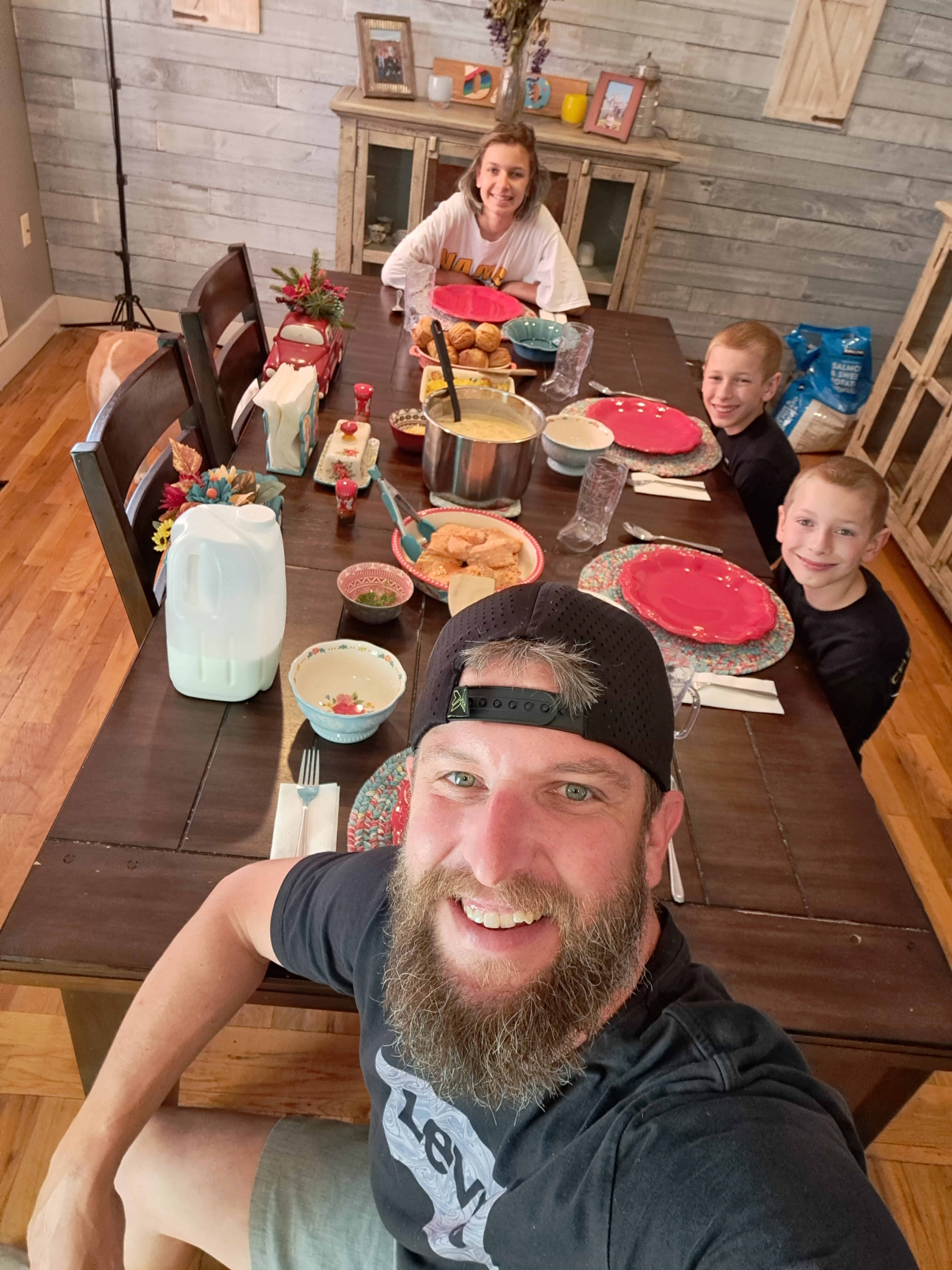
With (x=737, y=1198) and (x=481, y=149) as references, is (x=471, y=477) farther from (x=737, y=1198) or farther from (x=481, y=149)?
(x=481, y=149)

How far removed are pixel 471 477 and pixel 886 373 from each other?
2736mm

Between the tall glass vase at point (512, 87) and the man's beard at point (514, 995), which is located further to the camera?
the tall glass vase at point (512, 87)

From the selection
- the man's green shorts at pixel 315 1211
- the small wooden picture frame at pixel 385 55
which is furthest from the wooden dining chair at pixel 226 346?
the small wooden picture frame at pixel 385 55

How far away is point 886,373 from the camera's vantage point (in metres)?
3.66

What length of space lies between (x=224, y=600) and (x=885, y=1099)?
1.12 meters

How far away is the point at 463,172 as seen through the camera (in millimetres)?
3398

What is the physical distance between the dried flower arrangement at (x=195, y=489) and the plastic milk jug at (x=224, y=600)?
8 cm

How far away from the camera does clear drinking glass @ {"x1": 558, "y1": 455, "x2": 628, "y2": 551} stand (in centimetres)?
163

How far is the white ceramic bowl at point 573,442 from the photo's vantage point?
6.11ft

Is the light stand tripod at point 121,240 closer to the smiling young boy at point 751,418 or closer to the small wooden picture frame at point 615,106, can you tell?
the small wooden picture frame at point 615,106

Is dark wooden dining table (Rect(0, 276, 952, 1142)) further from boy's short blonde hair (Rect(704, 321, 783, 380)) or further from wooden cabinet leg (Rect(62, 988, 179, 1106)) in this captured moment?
boy's short blonde hair (Rect(704, 321, 783, 380))

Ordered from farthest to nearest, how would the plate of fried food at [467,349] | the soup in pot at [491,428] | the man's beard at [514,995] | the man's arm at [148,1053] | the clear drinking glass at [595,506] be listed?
the plate of fried food at [467,349], the soup in pot at [491,428], the clear drinking glass at [595,506], the man's arm at [148,1053], the man's beard at [514,995]

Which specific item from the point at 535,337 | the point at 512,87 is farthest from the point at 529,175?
the point at 512,87

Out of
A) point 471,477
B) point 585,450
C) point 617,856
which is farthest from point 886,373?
point 617,856
